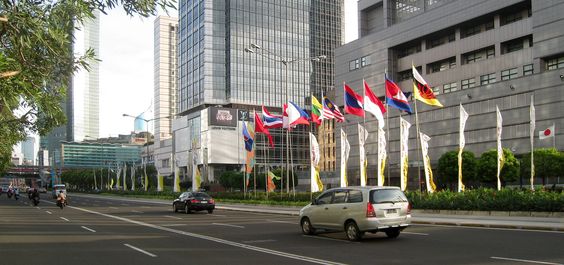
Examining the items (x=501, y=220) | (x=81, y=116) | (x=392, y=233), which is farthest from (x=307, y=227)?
(x=81, y=116)

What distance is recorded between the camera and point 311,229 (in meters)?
17.9

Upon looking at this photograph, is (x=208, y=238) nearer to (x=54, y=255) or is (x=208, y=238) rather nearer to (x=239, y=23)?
(x=54, y=255)

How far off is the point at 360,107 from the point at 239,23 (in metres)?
114

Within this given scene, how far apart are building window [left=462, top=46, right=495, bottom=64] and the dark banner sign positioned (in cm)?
7207

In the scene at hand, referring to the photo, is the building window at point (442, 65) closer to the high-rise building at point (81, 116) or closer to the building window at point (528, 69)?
the building window at point (528, 69)

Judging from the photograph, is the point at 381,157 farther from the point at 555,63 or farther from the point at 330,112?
the point at 555,63

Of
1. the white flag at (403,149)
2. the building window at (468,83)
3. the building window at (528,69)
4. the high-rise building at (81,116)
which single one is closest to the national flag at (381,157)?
the white flag at (403,149)

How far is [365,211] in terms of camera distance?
15.4 m

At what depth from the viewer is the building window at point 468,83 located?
79500mm

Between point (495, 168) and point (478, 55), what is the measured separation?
25260mm

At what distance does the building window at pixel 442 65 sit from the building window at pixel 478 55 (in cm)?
216

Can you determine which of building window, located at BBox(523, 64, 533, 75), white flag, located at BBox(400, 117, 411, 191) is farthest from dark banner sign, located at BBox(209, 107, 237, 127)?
white flag, located at BBox(400, 117, 411, 191)

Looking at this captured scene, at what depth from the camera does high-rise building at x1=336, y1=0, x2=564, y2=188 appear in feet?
225

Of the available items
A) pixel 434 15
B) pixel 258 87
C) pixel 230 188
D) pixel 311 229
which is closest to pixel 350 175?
pixel 230 188
